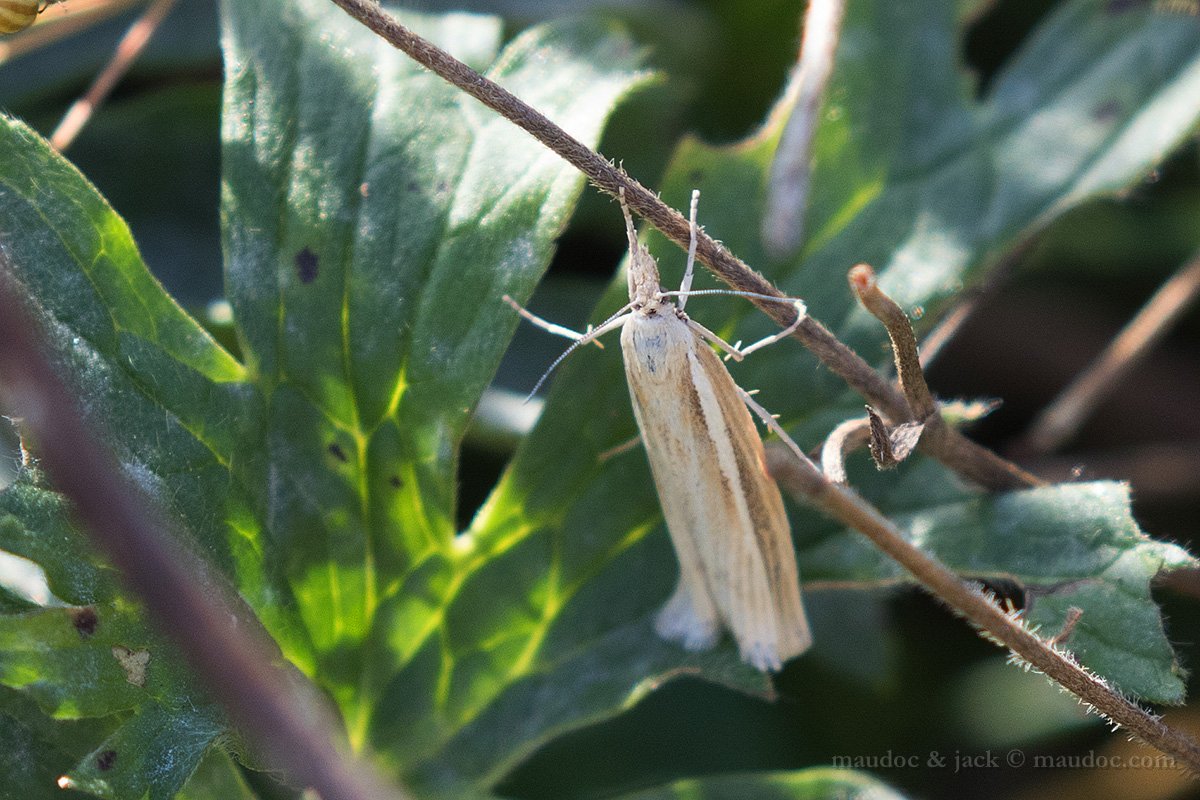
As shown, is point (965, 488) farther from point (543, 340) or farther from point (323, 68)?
point (323, 68)

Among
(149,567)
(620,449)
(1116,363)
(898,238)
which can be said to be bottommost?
(149,567)

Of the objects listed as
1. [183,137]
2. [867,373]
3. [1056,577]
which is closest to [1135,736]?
[1056,577]

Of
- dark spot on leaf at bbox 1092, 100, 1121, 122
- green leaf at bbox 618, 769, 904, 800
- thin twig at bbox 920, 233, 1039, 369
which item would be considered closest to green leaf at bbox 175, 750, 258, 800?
green leaf at bbox 618, 769, 904, 800

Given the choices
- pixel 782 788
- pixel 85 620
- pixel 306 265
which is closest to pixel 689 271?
pixel 306 265

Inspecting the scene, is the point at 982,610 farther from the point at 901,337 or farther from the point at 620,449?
the point at 620,449

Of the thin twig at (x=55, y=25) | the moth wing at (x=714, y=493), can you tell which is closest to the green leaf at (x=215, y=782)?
the moth wing at (x=714, y=493)

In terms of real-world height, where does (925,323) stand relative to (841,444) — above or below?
above
